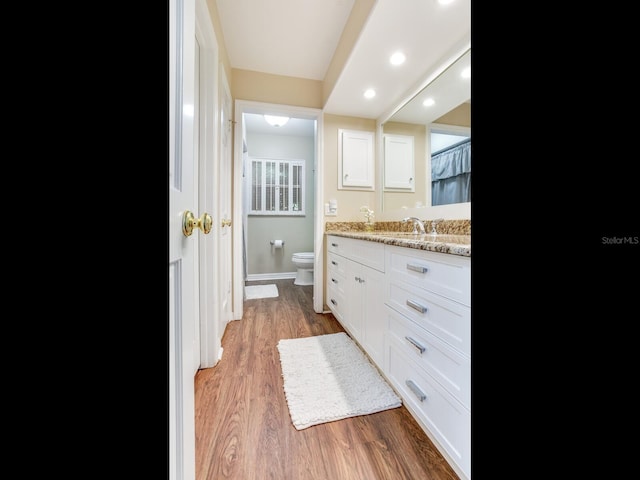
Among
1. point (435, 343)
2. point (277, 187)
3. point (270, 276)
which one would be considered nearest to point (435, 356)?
point (435, 343)

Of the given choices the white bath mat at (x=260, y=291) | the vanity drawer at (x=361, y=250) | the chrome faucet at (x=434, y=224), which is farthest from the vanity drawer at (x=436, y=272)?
the white bath mat at (x=260, y=291)

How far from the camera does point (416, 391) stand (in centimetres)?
107

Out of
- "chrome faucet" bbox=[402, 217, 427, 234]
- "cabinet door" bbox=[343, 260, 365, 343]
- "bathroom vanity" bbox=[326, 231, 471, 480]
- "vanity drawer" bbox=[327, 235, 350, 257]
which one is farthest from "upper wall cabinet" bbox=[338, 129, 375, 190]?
"bathroom vanity" bbox=[326, 231, 471, 480]

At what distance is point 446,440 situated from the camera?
2.99ft

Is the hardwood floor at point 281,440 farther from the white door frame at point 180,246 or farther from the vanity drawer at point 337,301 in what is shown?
the vanity drawer at point 337,301

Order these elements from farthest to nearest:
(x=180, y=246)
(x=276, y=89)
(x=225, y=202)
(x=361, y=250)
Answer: (x=276, y=89) → (x=225, y=202) → (x=361, y=250) → (x=180, y=246)

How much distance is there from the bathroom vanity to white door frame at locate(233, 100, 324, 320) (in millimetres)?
1060

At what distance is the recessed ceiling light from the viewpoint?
5.73 ft

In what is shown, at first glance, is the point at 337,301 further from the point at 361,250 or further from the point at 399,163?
the point at 399,163

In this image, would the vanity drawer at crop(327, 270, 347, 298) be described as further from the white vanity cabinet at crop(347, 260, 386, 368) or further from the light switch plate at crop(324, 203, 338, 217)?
the light switch plate at crop(324, 203, 338, 217)

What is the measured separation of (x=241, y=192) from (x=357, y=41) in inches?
59.9
